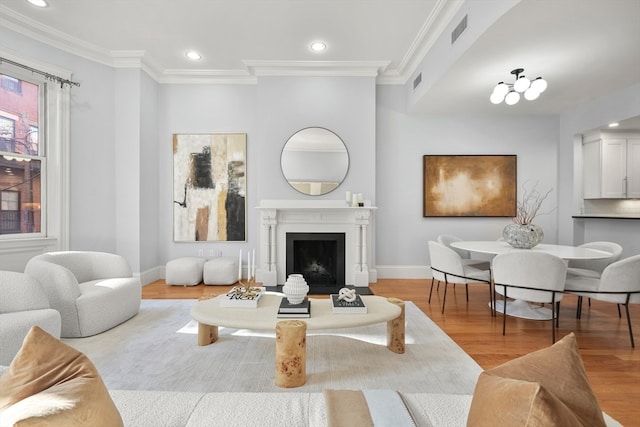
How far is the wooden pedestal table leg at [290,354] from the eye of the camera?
1.98 m

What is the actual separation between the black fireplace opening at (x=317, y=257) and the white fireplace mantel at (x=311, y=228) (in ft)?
0.24

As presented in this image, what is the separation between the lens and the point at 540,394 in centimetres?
66

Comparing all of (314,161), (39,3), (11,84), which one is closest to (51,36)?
(39,3)

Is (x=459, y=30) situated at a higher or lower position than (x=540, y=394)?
higher

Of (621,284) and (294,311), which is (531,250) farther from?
(294,311)

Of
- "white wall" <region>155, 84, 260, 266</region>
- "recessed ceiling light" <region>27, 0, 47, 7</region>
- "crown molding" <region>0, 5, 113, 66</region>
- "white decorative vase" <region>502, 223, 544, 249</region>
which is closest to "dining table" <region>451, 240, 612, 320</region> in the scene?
"white decorative vase" <region>502, 223, 544, 249</region>

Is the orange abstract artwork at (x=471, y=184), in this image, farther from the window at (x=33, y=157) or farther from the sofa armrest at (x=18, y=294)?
the window at (x=33, y=157)

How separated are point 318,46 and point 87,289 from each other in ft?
12.1

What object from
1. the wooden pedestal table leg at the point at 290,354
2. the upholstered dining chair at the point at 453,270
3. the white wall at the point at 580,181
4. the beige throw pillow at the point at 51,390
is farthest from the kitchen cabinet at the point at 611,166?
the beige throw pillow at the point at 51,390

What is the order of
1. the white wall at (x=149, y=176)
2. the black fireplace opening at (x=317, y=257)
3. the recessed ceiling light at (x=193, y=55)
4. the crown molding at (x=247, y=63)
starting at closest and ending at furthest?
the crown molding at (x=247, y=63) < the recessed ceiling light at (x=193, y=55) < the white wall at (x=149, y=176) < the black fireplace opening at (x=317, y=257)

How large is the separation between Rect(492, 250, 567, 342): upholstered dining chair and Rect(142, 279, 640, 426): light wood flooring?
9.1 inches

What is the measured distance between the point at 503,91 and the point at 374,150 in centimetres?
180

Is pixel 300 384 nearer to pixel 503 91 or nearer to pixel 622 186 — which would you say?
pixel 503 91

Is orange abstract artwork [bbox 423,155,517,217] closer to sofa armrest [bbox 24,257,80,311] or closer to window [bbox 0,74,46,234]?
sofa armrest [bbox 24,257,80,311]
